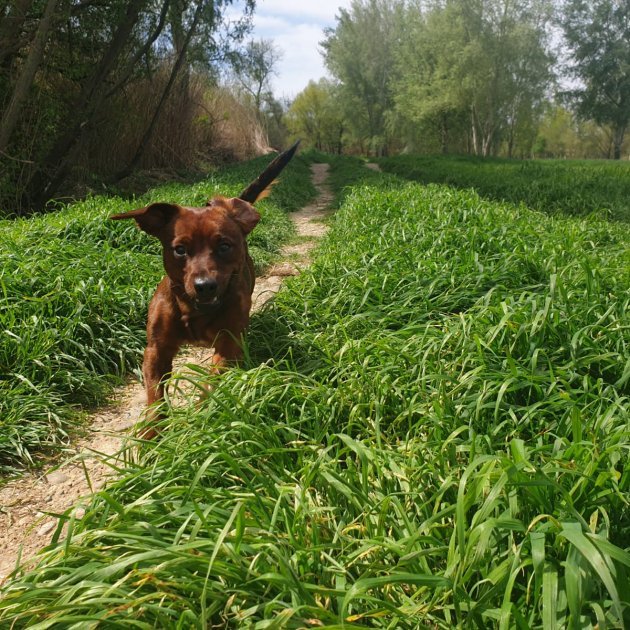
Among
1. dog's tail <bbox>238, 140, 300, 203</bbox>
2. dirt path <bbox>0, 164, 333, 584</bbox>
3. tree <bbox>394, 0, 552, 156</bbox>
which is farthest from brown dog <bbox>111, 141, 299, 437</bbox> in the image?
tree <bbox>394, 0, 552, 156</bbox>

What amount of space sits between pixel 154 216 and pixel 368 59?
43481 millimetres

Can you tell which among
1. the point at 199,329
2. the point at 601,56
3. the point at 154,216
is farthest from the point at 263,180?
the point at 601,56

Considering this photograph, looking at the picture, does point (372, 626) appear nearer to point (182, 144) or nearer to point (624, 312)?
point (624, 312)

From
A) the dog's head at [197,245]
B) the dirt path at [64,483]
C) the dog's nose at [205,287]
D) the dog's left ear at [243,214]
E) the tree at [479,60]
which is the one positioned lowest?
the dirt path at [64,483]

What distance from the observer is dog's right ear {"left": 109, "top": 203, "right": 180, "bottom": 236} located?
8.89 ft

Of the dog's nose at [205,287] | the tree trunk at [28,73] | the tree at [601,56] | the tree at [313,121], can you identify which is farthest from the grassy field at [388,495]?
the tree at [313,121]

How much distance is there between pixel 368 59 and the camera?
40844mm

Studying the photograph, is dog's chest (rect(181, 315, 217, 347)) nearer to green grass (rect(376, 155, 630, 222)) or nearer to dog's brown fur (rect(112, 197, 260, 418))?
dog's brown fur (rect(112, 197, 260, 418))

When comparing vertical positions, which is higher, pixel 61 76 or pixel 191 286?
pixel 61 76

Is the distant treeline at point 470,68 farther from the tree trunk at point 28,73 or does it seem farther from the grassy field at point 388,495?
the grassy field at point 388,495

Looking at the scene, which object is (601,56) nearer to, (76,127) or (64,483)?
(76,127)

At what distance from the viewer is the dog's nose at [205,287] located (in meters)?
2.50

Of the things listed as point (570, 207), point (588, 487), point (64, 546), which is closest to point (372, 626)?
point (588, 487)

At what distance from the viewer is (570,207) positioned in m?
8.98
